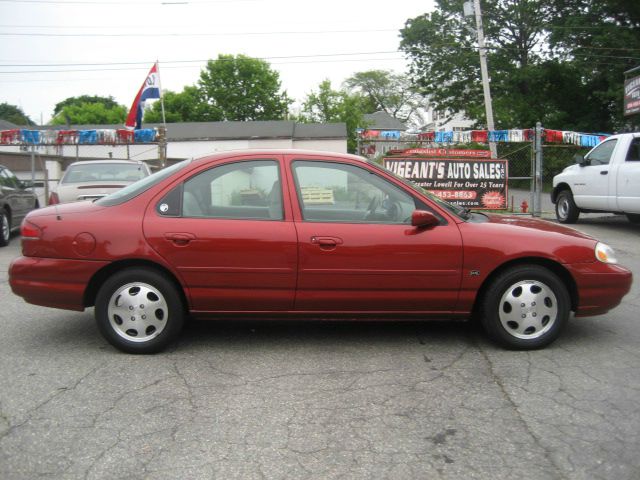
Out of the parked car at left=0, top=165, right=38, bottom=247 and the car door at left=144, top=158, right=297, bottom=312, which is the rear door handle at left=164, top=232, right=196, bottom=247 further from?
the parked car at left=0, top=165, right=38, bottom=247

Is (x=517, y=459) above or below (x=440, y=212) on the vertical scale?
below

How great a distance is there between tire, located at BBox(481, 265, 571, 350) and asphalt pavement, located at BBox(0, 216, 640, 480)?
166mm

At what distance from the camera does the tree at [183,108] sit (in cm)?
6462

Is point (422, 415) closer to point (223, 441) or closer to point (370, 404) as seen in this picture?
point (370, 404)

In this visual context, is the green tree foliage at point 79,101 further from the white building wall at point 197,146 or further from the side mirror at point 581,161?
the side mirror at point 581,161

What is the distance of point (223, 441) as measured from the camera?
3.15 meters

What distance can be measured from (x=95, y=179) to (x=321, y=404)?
804 cm

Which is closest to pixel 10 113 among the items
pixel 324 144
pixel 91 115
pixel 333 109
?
pixel 91 115

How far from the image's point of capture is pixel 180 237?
4.37 metres

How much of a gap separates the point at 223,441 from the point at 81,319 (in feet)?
9.67

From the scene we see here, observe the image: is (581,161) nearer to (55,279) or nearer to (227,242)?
(227,242)

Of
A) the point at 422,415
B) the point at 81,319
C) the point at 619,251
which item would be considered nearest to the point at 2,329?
the point at 81,319

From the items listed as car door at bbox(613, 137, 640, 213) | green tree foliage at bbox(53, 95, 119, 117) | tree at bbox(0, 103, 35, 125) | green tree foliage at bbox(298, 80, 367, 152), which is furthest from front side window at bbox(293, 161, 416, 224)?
tree at bbox(0, 103, 35, 125)

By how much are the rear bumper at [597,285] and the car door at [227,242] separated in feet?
7.23
